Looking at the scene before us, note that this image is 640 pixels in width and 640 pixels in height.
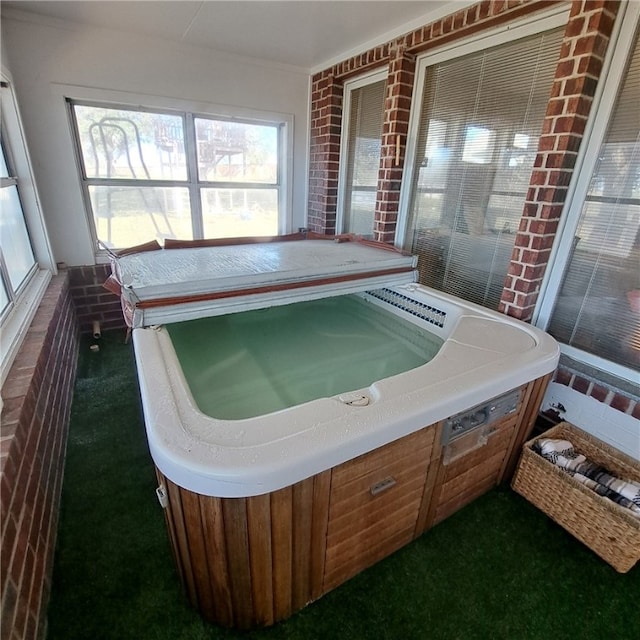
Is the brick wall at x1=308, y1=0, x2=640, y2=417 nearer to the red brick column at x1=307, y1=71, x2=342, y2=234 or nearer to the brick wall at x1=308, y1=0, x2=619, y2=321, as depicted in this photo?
the brick wall at x1=308, y1=0, x2=619, y2=321

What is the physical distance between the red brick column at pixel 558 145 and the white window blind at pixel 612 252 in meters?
0.11

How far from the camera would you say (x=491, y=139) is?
2.00m

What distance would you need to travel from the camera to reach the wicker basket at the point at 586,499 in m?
1.33

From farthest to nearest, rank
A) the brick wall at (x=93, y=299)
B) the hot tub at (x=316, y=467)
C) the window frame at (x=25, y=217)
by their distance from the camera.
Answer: the brick wall at (x=93, y=299) < the window frame at (x=25, y=217) < the hot tub at (x=316, y=467)

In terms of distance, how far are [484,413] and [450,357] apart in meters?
0.23

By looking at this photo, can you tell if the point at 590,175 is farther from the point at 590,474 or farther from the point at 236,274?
the point at 236,274

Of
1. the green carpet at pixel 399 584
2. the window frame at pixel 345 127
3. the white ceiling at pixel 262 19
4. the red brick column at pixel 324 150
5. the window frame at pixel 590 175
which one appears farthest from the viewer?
the red brick column at pixel 324 150

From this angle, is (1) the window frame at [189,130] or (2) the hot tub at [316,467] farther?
(1) the window frame at [189,130]

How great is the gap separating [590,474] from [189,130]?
3459 millimetres

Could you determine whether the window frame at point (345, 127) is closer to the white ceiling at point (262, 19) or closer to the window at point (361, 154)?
the window at point (361, 154)

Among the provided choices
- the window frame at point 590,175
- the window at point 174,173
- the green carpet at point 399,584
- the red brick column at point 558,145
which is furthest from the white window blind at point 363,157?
the green carpet at point 399,584

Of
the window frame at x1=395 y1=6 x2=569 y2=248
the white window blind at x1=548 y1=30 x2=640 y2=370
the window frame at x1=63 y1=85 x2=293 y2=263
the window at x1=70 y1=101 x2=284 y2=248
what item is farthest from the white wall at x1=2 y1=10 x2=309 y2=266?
the white window blind at x1=548 y1=30 x2=640 y2=370

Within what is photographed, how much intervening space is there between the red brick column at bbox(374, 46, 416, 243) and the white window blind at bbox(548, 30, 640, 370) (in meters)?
1.22

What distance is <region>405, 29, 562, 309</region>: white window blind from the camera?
71.8 inches
